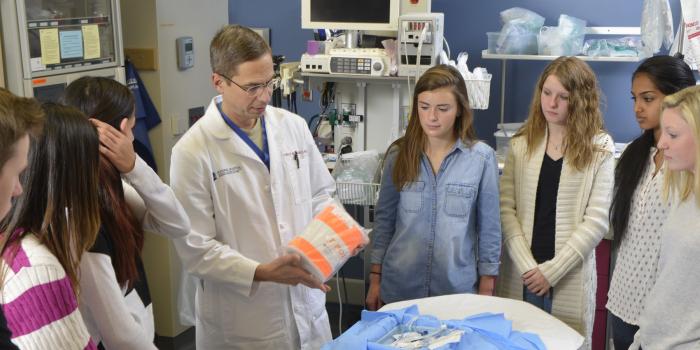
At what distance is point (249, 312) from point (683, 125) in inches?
50.4

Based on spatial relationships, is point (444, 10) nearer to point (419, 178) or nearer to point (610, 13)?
point (610, 13)

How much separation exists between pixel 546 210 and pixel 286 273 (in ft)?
3.41

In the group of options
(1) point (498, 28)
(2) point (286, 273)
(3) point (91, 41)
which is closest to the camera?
(2) point (286, 273)

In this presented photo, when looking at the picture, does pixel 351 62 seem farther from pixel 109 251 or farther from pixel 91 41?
pixel 109 251

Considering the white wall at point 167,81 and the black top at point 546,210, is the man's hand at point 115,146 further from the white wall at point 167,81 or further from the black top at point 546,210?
the white wall at point 167,81

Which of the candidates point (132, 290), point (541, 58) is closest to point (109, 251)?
point (132, 290)

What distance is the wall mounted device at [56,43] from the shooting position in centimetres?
260

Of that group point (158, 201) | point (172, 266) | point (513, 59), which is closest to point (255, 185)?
point (158, 201)

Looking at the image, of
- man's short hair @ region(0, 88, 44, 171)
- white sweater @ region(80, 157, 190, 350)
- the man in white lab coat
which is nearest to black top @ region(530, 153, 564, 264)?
the man in white lab coat

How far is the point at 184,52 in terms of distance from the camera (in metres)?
3.53

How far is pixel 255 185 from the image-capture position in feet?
6.46

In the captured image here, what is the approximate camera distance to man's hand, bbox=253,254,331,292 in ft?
5.83

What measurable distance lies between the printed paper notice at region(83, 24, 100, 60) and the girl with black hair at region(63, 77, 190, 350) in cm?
139

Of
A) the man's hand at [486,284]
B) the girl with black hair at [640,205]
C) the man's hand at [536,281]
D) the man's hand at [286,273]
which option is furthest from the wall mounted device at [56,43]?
the girl with black hair at [640,205]
